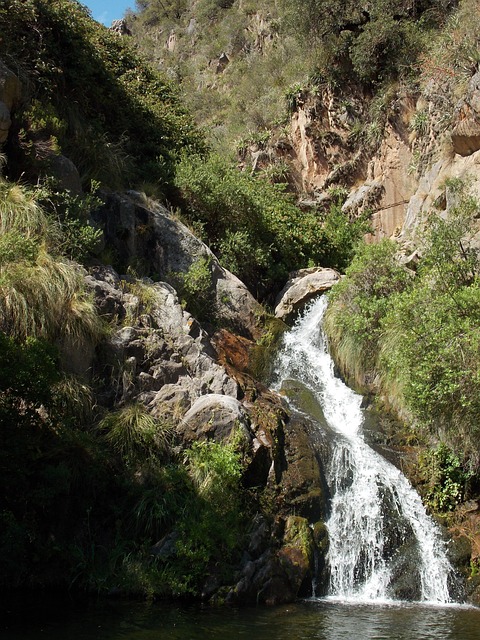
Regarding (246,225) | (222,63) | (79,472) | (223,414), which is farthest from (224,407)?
(222,63)

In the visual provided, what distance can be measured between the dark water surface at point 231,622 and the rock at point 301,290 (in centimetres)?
948

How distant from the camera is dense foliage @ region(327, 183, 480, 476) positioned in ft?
37.8

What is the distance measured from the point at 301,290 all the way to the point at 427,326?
6450 millimetres

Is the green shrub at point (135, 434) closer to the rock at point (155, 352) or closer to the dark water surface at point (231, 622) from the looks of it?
the rock at point (155, 352)

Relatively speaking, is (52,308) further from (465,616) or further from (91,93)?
(91,93)

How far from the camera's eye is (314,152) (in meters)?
25.2

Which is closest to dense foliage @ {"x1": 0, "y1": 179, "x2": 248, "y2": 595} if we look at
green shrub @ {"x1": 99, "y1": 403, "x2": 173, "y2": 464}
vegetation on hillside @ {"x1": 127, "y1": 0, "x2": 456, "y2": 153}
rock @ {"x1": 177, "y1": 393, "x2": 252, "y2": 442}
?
green shrub @ {"x1": 99, "y1": 403, "x2": 173, "y2": 464}

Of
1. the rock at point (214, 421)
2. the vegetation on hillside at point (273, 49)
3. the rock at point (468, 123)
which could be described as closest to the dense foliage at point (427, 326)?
the rock at point (468, 123)

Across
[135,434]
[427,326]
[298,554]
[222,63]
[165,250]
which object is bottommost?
[298,554]

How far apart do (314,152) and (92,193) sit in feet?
39.5

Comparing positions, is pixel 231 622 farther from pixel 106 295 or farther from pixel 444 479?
pixel 106 295

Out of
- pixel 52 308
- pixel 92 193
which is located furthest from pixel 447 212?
pixel 52 308

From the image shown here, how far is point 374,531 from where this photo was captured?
11.0m

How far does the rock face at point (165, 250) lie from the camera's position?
1602cm
